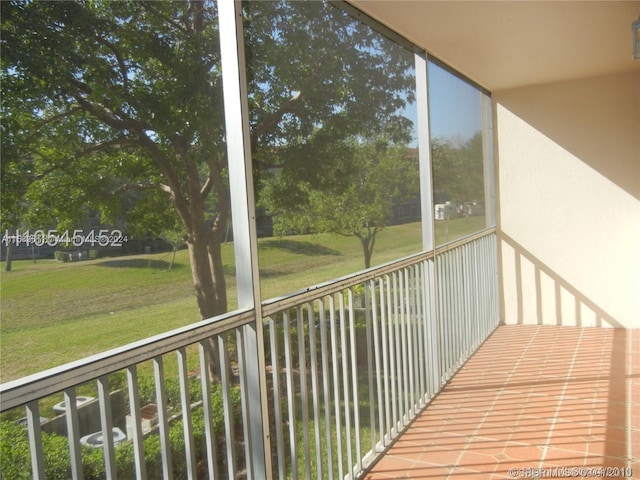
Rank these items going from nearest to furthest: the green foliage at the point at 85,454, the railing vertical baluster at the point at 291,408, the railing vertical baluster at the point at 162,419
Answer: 1. the railing vertical baluster at the point at 162,419
2. the green foliage at the point at 85,454
3. the railing vertical baluster at the point at 291,408

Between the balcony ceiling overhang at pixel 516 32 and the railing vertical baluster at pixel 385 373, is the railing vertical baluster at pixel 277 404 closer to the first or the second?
the railing vertical baluster at pixel 385 373

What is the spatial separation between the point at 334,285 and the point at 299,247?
67 centimetres

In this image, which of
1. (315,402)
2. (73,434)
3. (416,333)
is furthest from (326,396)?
(73,434)

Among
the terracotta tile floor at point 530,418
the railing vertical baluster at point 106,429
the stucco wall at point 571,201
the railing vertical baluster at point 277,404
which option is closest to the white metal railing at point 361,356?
the railing vertical baluster at point 277,404

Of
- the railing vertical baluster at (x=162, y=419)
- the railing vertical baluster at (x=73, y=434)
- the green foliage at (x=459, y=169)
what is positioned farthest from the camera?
the green foliage at (x=459, y=169)

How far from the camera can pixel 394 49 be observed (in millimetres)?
4199

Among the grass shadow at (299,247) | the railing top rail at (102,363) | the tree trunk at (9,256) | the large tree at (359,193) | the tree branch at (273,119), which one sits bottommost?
the railing top rail at (102,363)

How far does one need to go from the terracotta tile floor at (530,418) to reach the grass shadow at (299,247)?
47.3 inches

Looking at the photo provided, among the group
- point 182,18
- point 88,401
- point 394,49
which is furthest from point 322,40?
point 88,401

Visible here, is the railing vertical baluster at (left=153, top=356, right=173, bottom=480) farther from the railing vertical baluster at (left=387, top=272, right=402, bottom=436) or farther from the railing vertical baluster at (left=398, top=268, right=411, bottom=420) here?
the railing vertical baluster at (left=398, top=268, right=411, bottom=420)

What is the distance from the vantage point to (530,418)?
133 inches

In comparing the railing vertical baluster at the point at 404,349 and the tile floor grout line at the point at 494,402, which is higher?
the railing vertical baluster at the point at 404,349

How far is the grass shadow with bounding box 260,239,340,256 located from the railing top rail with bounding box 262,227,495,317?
39 cm

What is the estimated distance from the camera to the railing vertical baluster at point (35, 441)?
1227mm
